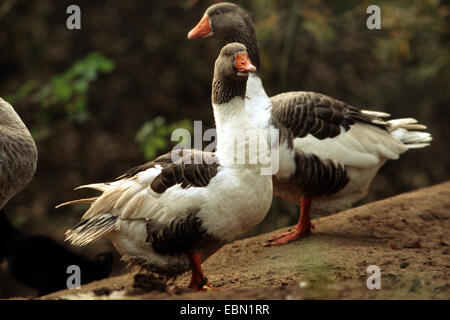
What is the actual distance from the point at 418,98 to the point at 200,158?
19.6ft

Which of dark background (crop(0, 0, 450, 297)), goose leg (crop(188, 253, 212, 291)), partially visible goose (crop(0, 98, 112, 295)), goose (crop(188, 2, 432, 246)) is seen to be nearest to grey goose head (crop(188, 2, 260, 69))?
goose (crop(188, 2, 432, 246))

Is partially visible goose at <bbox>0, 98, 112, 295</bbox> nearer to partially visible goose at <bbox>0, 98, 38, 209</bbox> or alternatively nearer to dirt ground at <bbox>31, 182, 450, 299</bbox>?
dirt ground at <bbox>31, 182, 450, 299</bbox>

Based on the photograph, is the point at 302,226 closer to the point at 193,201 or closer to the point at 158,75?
the point at 193,201

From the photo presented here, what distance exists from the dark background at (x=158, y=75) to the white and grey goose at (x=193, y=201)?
4011 millimetres

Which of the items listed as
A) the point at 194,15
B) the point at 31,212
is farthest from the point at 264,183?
the point at 194,15

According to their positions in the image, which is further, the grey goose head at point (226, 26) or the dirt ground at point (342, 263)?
the grey goose head at point (226, 26)

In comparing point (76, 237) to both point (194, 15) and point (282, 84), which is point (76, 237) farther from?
point (194, 15)

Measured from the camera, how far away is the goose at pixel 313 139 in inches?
162

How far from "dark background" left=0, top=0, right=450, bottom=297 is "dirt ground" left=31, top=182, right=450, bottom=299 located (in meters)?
3.10

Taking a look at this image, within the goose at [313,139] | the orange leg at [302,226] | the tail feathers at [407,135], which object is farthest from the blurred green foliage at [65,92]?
the tail feathers at [407,135]

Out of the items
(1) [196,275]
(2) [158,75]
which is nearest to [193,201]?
(1) [196,275]

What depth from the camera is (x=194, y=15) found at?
29.6 ft

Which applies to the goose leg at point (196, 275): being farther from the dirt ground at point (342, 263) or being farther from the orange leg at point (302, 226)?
the orange leg at point (302, 226)

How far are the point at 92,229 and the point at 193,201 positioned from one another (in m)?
0.67
